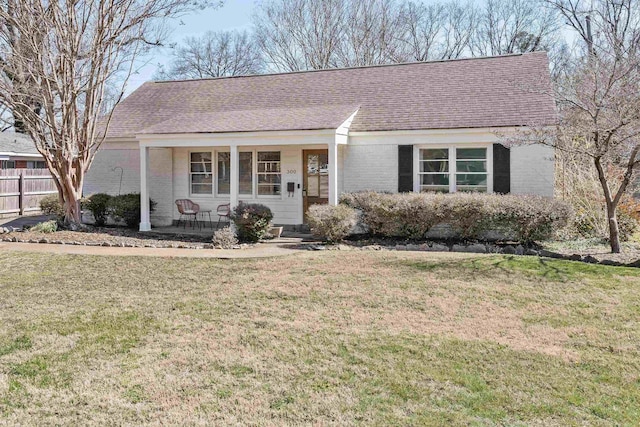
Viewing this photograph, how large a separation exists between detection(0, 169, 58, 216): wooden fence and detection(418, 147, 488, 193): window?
51.5 feet

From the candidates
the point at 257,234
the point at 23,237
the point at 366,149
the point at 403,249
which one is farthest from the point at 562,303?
the point at 23,237

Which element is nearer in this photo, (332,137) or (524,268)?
(524,268)

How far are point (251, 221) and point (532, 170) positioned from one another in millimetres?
7060

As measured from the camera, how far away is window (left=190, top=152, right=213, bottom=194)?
17422mm

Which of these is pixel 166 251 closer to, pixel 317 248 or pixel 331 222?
pixel 317 248

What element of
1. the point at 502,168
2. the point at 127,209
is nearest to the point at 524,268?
the point at 502,168

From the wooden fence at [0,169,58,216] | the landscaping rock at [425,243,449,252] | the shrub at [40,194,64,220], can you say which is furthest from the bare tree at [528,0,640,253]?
the wooden fence at [0,169,58,216]

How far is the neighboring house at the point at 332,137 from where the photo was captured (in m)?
14.4

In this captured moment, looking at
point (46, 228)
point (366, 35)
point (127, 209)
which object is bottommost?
point (46, 228)

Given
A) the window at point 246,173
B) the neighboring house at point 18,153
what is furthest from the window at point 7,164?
the window at point 246,173

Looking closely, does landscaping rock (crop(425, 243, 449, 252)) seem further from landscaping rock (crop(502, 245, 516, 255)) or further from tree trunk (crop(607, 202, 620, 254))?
tree trunk (crop(607, 202, 620, 254))

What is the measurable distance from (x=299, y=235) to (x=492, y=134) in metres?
5.51

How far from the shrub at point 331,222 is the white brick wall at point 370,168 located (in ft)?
8.01

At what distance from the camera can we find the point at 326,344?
615cm
